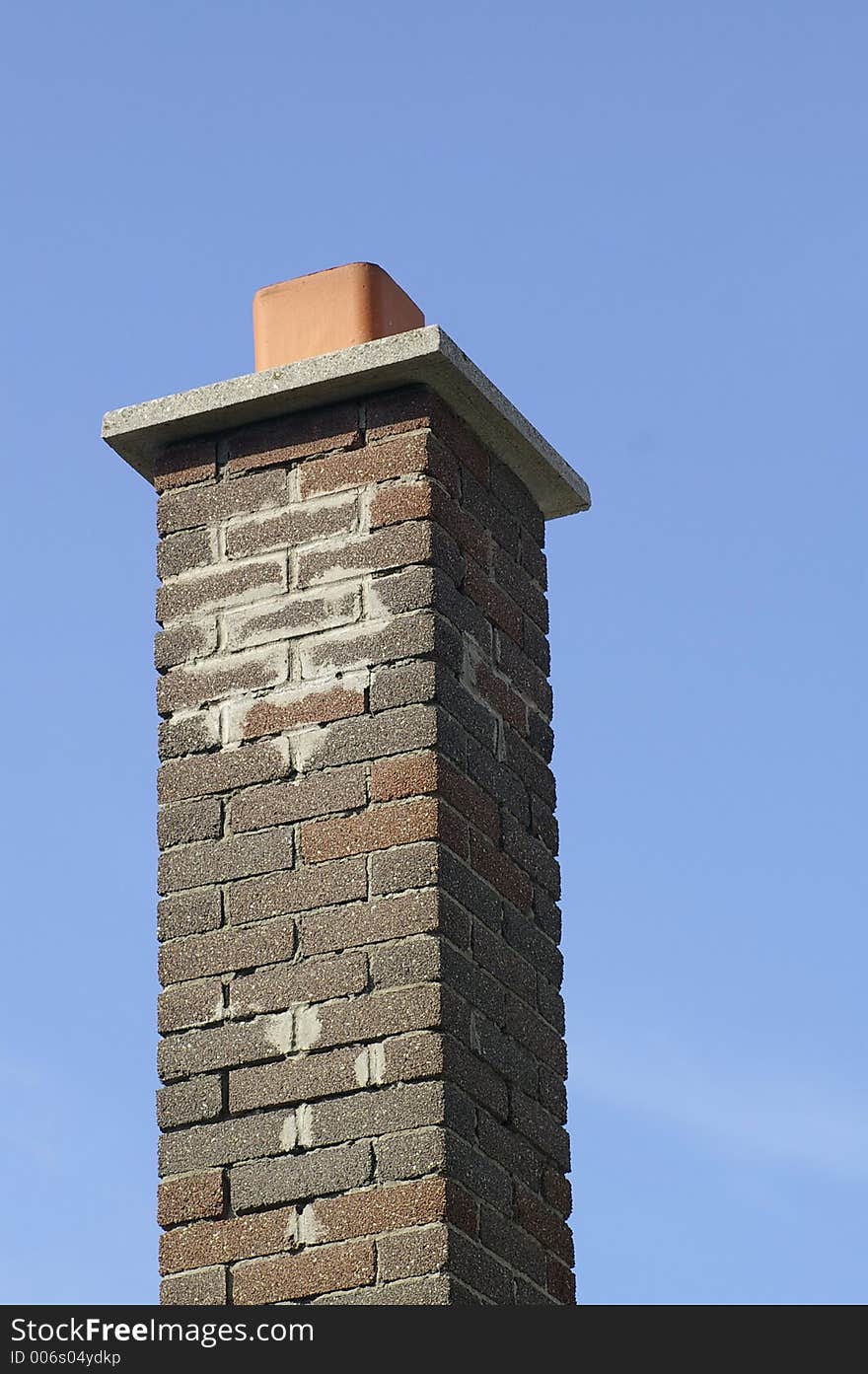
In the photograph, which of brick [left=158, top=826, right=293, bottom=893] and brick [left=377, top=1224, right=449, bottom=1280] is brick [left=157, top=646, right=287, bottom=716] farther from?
brick [left=377, top=1224, right=449, bottom=1280]

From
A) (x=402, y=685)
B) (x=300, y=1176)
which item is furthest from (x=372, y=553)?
(x=300, y=1176)

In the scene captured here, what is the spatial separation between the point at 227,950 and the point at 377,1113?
0.53 metres

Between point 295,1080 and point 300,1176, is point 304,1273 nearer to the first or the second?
point 300,1176

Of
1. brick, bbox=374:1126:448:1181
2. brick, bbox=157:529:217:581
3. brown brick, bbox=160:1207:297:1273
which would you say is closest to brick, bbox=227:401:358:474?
brick, bbox=157:529:217:581

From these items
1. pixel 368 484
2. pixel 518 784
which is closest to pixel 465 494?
pixel 368 484

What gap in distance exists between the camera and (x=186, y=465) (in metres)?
6.25

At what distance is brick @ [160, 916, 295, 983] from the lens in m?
5.64

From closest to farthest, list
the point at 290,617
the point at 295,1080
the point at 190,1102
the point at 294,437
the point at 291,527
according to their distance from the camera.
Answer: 1. the point at 295,1080
2. the point at 190,1102
3. the point at 290,617
4. the point at 291,527
5. the point at 294,437

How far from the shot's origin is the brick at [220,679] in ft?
19.4

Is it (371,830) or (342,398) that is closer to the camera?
(371,830)

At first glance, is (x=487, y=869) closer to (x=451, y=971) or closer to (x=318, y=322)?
(x=451, y=971)

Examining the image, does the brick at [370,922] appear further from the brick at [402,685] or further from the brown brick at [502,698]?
the brown brick at [502,698]

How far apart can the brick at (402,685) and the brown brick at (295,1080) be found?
0.77 metres

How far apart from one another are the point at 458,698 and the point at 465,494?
0.56 metres
